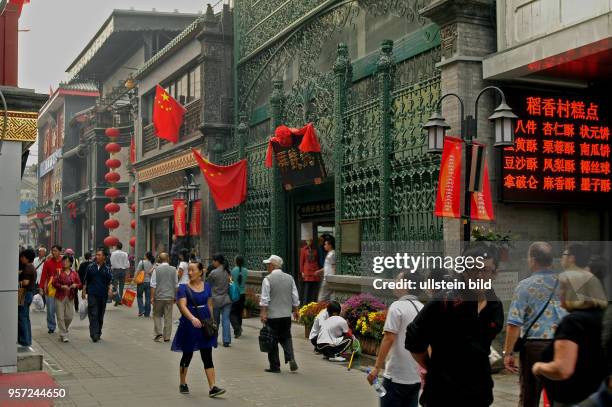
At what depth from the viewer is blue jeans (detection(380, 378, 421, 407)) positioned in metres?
6.29

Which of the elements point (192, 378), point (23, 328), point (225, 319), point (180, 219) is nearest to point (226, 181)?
point (180, 219)

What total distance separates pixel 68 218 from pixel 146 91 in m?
23.2

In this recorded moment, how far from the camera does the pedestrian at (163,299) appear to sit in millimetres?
15898

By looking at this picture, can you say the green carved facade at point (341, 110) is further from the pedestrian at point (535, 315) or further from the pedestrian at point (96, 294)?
the pedestrian at point (535, 315)

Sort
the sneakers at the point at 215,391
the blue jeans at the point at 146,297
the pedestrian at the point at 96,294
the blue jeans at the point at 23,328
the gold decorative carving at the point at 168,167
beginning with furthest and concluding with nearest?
the gold decorative carving at the point at 168,167
the blue jeans at the point at 146,297
the pedestrian at the point at 96,294
the blue jeans at the point at 23,328
the sneakers at the point at 215,391

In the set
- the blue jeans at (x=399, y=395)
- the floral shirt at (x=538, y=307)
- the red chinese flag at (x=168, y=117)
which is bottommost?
the blue jeans at (x=399, y=395)

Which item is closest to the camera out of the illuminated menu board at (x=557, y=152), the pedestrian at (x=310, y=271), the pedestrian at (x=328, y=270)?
the illuminated menu board at (x=557, y=152)

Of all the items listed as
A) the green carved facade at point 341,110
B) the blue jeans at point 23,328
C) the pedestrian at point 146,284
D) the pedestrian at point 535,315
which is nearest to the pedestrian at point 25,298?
the blue jeans at point 23,328

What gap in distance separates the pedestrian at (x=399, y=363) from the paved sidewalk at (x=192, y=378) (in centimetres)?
331

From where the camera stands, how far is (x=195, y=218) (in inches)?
966

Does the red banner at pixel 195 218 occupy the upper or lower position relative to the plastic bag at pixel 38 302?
upper

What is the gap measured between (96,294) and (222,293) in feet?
8.60

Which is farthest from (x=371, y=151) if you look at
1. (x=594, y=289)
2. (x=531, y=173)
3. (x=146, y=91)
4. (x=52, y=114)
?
(x=52, y=114)

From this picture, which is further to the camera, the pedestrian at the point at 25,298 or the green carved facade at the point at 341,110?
the green carved facade at the point at 341,110
